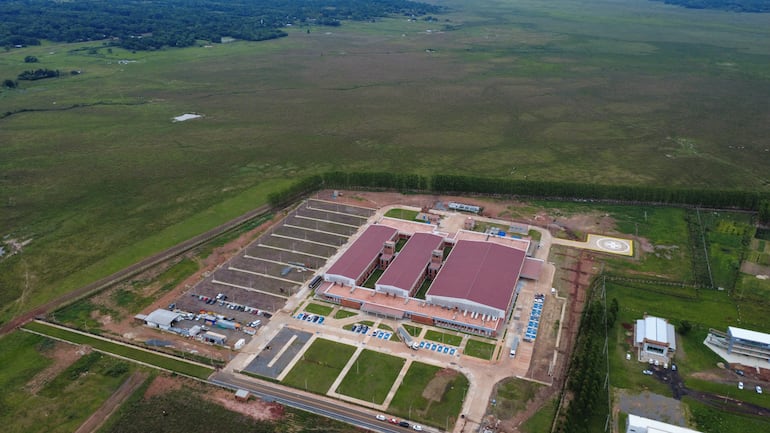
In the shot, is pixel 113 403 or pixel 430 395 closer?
pixel 113 403

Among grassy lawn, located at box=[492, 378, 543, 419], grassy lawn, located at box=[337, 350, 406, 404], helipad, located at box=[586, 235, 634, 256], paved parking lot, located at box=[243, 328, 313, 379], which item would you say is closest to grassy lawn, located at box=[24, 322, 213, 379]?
paved parking lot, located at box=[243, 328, 313, 379]

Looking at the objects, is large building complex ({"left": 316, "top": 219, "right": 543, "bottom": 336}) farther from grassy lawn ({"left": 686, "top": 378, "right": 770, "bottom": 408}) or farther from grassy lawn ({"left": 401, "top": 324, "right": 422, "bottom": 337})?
grassy lawn ({"left": 686, "top": 378, "right": 770, "bottom": 408})

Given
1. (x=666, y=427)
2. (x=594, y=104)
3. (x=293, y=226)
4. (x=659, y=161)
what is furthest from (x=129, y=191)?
(x=594, y=104)

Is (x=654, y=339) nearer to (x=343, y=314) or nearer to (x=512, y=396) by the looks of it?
(x=512, y=396)

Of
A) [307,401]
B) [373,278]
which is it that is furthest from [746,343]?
[307,401]

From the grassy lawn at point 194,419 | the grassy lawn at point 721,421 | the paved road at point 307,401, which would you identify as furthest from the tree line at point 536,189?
the grassy lawn at point 721,421

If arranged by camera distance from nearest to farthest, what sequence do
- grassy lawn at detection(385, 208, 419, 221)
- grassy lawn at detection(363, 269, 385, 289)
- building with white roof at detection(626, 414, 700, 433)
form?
1. building with white roof at detection(626, 414, 700, 433)
2. grassy lawn at detection(363, 269, 385, 289)
3. grassy lawn at detection(385, 208, 419, 221)
